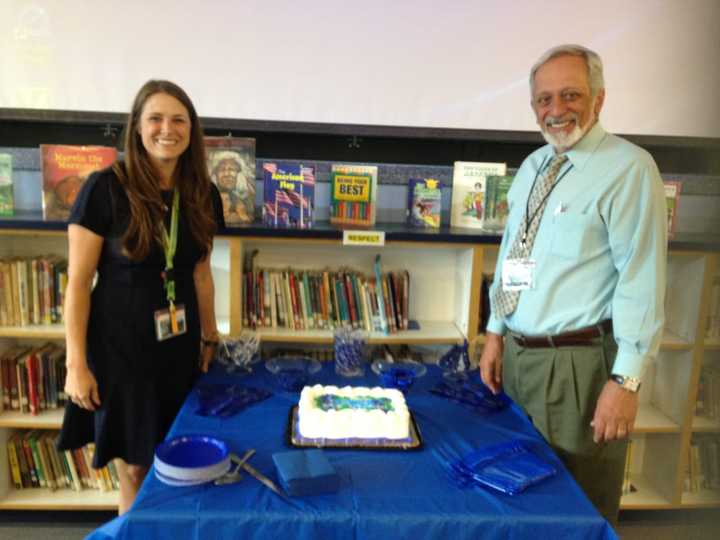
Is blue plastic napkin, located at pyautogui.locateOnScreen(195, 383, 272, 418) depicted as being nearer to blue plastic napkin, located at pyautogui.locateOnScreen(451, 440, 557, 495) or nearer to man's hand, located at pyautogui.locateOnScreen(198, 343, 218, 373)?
man's hand, located at pyautogui.locateOnScreen(198, 343, 218, 373)

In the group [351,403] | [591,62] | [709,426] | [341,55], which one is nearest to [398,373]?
[351,403]

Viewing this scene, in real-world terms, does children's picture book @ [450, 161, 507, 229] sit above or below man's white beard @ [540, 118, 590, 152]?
below

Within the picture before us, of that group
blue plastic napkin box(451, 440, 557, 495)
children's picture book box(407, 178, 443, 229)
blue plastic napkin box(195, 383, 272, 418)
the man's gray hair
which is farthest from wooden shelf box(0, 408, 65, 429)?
the man's gray hair

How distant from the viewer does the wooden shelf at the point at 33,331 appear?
2.24 m

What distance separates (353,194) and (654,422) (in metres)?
1.69

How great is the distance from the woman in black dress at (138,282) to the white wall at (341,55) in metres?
0.73

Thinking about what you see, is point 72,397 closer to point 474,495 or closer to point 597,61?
point 474,495

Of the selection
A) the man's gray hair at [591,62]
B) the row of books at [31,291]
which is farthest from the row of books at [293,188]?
the man's gray hair at [591,62]

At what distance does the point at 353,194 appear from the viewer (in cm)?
231

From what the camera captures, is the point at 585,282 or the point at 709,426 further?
the point at 585,282

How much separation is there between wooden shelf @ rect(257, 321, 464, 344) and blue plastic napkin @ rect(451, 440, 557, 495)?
99cm

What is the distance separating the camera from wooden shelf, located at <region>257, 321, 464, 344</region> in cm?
231

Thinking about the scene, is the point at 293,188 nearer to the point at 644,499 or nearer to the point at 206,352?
the point at 206,352

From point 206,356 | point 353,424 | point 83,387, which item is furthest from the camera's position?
point 206,356
